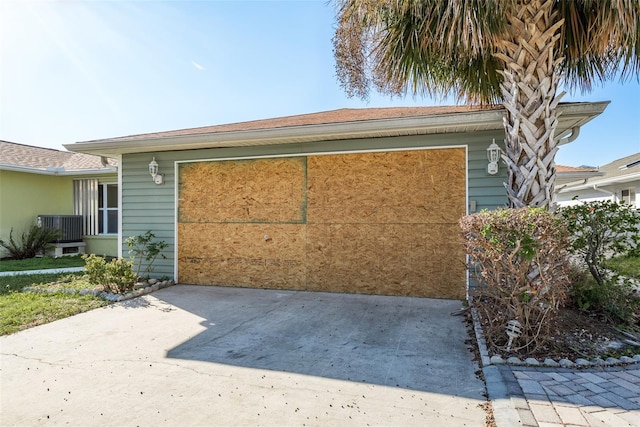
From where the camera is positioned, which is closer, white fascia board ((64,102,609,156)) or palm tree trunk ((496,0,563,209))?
palm tree trunk ((496,0,563,209))

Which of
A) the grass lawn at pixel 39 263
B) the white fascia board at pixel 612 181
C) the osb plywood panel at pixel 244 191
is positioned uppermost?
the white fascia board at pixel 612 181

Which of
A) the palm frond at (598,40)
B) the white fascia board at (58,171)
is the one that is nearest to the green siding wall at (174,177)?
the palm frond at (598,40)

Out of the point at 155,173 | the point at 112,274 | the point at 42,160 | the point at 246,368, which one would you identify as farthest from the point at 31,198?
the point at 246,368

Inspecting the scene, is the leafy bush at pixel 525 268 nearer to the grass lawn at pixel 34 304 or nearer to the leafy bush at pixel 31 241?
the grass lawn at pixel 34 304

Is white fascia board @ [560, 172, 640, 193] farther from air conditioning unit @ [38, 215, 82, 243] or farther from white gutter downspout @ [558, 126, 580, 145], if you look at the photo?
air conditioning unit @ [38, 215, 82, 243]

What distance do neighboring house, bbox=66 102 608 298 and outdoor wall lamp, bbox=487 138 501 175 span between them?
0.54 feet

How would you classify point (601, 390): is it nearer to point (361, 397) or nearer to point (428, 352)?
point (428, 352)

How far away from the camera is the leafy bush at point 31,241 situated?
10396 mm

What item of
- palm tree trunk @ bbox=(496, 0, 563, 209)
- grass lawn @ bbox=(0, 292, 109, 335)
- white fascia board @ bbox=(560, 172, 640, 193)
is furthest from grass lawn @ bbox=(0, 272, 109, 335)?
white fascia board @ bbox=(560, 172, 640, 193)

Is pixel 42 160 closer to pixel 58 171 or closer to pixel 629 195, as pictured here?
pixel 58 171

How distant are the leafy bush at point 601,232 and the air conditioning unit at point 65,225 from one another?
12.6 metres

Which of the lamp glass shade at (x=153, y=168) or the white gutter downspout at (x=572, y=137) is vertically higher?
the white gutter downspout at (x=572, y=137)

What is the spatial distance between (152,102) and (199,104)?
4.12 ft

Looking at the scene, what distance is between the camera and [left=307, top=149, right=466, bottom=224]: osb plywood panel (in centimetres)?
574
